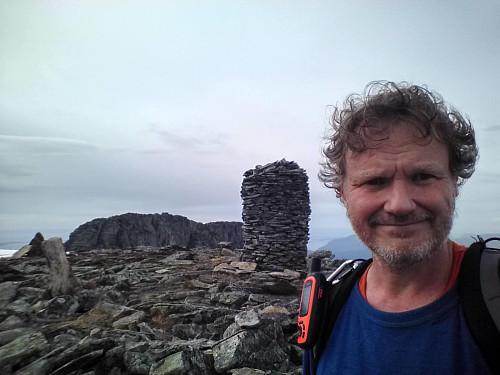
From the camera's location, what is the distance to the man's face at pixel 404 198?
1979mm

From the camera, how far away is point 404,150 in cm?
206

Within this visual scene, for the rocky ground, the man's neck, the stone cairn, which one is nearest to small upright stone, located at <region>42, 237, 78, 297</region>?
the rocky ground

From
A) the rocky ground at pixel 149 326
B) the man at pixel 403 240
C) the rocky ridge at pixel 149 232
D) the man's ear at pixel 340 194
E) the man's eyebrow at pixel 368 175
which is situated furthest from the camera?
the rocky ridge at pixel 149 232

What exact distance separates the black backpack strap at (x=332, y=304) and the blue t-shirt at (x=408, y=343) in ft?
0.33

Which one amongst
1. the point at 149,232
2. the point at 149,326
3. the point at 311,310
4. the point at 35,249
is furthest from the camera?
the point at 149,232

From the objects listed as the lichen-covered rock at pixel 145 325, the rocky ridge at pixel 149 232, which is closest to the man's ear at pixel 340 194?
the lichen-covered rock at pixel 145 325

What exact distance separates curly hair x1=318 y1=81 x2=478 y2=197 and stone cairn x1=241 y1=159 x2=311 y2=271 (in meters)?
10.5

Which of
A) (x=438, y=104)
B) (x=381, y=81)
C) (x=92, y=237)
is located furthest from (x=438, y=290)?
(x=92, y=237)

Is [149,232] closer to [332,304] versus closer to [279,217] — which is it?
[279,217]

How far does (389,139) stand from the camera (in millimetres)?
2143

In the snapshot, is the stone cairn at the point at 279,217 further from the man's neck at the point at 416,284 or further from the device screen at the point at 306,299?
the man's neck at the point at 416,284

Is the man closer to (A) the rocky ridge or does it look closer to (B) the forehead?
(B) the forehead

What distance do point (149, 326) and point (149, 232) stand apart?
31.2 metres

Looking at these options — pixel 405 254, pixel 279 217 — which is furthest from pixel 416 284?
pixel 279 217
